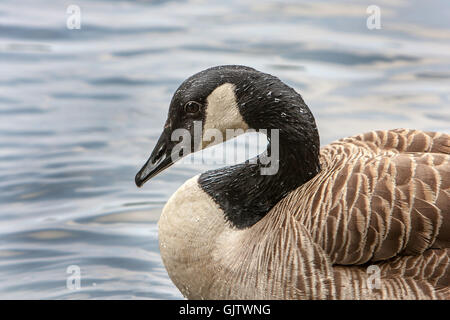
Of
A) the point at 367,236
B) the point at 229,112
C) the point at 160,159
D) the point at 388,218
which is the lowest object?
the point at 367,236

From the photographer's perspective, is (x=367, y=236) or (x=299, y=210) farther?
(x=299, y=210)

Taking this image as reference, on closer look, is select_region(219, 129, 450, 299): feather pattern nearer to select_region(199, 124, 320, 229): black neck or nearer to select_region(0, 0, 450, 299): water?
select_region(199, 124, 320, 229): black neck

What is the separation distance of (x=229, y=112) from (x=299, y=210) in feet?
3.03

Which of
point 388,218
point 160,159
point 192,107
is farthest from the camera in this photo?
point 160,159

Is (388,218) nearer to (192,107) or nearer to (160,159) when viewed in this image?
(192,107)

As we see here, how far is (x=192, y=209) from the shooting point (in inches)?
240

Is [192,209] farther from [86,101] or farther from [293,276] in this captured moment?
[86,101]

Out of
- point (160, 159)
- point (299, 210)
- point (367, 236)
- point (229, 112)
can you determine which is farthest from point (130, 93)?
point (367, 236)

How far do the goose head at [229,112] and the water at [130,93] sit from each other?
1.40m

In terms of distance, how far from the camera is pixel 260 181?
242 inches

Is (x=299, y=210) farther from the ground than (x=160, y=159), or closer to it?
closer to it

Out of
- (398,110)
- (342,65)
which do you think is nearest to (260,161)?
(398,110)

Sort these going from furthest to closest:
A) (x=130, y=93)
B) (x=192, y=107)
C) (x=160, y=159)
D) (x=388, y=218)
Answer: (x=130, y=93) < (x=160, y=159) < (x=192, y=107) < (x=388, y=218)

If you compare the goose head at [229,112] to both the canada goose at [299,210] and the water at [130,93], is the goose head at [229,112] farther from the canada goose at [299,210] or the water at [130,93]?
the water at [130,93]
